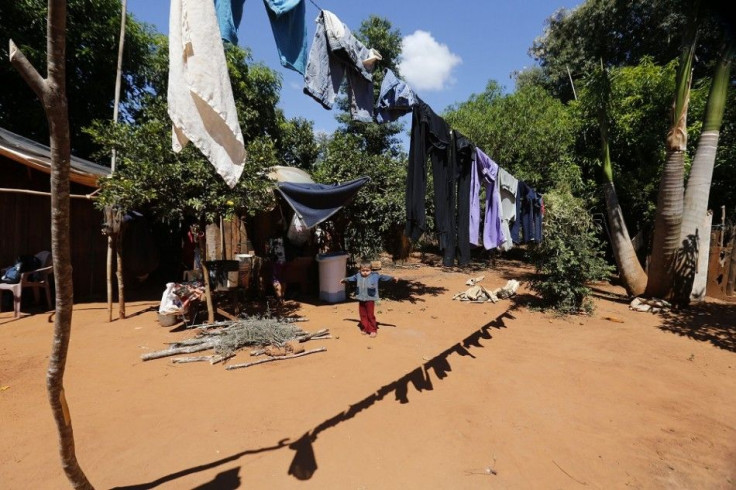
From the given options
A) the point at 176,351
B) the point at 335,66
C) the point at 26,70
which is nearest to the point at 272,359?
the point at 176,351

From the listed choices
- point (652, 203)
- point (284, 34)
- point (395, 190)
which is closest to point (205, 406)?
point (284, 34)

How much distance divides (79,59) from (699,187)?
1540 centimetres

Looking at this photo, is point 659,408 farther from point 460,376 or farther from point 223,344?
point 223,344

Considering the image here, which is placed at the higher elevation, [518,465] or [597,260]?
[597,260]

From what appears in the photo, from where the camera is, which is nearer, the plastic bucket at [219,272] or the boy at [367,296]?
the boy at [367,296]

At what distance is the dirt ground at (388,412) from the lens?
Result: 2.54 meters

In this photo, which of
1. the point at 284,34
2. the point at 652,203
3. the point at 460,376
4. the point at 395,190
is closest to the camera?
the point at 284,34

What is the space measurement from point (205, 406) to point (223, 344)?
1456 millimetres

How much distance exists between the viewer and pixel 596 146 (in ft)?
36.8

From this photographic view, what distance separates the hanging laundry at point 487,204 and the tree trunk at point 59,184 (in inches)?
164

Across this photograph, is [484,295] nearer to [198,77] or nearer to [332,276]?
[332,276]

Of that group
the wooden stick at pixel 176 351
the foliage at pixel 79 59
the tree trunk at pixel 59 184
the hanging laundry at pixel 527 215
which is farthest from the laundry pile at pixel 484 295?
the foliage at pixel 79 59

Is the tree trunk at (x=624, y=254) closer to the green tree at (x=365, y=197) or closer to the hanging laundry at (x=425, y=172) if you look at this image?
the green tree at (x=365, y=197)

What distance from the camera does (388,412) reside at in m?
3.34
